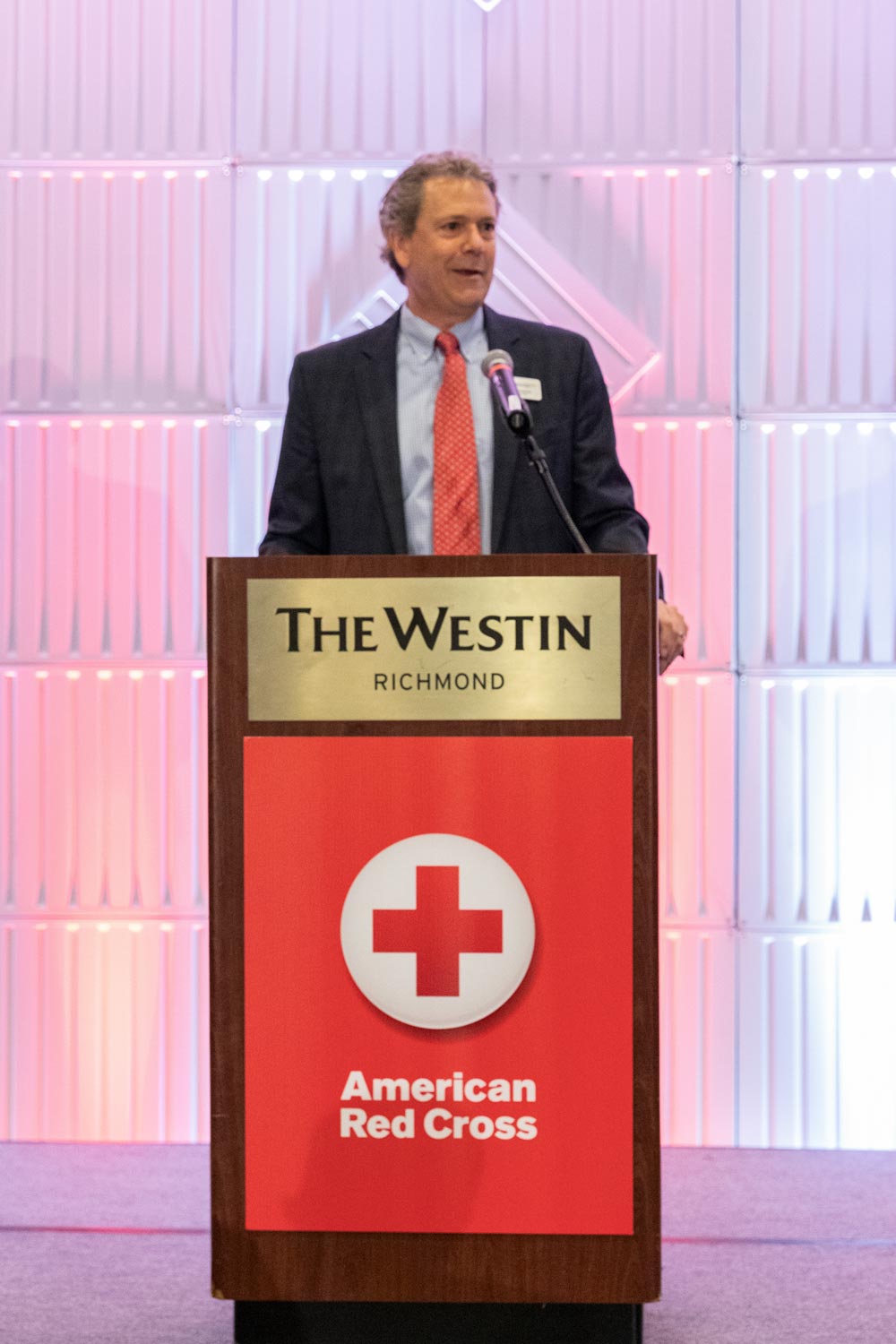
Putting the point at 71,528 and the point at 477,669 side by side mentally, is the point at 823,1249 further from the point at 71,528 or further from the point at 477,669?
the point at 71,528

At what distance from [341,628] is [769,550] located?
1.53 m

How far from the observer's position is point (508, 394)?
1746 millimetres

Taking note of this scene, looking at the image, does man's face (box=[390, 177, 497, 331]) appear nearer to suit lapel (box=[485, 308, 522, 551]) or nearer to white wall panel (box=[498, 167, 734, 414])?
suit lapel (box=[485, 308, 522, 551])

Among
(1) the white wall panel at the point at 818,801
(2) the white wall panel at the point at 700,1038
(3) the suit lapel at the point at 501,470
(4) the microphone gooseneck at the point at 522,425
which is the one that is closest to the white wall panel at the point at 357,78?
(3) the suit lapel at the point at 501,470

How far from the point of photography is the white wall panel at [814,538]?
2980 mm

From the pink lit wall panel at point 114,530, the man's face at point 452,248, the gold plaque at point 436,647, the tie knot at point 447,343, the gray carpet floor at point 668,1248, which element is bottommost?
the gray carpet floor at point 668,1248

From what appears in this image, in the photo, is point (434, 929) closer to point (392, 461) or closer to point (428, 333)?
point (392, 461)

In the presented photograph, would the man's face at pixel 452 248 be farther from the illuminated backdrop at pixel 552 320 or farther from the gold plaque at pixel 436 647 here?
the gold plaque at pixel 436 647

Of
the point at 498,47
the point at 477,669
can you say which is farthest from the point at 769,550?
the point at 477,669

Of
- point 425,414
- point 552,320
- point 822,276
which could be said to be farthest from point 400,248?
point 822,276

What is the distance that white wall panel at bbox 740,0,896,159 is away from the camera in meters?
2.97

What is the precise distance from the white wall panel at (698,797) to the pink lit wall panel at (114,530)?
93 centimetres

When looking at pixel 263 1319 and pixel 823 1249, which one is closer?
pixel 263 1319

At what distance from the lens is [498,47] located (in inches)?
118
